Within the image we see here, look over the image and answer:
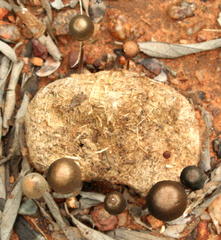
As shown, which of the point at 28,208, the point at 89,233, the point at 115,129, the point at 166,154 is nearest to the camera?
the point at 115,129

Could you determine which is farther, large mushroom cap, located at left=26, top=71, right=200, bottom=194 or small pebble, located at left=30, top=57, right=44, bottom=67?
small pebble, located at left=30, top=57, right=44, bottom=67

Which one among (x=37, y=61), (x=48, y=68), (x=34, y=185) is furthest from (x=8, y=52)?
(x=34, y=185)

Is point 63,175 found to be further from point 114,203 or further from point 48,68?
point 48,68

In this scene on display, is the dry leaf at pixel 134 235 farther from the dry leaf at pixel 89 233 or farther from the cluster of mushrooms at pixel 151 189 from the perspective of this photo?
the cluster of mushrooms at pixel 151 189

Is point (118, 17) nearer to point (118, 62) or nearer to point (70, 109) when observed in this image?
point (118, 62)

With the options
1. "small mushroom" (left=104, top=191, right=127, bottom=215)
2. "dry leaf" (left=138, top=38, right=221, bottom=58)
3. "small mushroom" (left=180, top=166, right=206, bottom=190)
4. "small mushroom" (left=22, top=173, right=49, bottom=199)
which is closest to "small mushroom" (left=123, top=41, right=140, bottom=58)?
"dry leaf" (left=138, top=38, right=221, bottom=58)

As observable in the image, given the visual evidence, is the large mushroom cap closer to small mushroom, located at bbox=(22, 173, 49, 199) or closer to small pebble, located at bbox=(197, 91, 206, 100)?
small mushroom, located at bbox=(22, 173, 49, 199)
